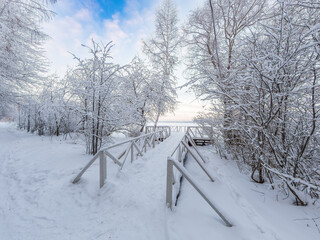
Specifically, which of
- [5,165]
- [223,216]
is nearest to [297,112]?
[223,216]

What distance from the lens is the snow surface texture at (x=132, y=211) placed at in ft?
6.70

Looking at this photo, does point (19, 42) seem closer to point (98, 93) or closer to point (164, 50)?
point (98, 93)

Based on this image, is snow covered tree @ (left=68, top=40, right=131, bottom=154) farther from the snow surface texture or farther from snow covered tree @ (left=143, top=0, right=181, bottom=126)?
snow covered tree @ (left=143, top=0, right=181, bottom=126)

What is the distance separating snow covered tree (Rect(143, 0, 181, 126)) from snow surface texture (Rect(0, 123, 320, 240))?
27.9 feet

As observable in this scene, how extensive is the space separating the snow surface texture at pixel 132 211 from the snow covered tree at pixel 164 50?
8505 mm

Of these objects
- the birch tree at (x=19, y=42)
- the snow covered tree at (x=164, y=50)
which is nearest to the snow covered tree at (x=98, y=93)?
the birch tree at (x=19, y=42)

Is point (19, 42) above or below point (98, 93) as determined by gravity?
above

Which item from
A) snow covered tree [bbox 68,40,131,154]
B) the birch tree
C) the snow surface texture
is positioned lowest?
the snow surface texture

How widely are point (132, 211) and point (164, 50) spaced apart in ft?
38.6

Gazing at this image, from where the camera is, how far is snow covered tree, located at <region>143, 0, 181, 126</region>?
11.6 metres

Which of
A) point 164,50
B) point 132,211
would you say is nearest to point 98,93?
point 132,211

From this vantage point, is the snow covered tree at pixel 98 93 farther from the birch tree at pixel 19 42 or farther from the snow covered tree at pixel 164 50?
the snow covered tree at pixel 164 50

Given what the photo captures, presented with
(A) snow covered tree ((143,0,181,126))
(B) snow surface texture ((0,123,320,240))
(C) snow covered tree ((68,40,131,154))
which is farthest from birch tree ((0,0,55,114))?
(A) snow covered tree ((143,0,181,126))

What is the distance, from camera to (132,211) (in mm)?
2438
